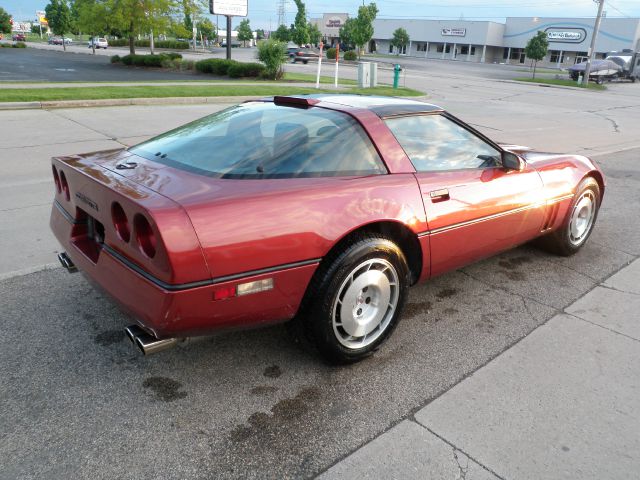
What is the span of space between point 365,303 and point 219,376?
870mm

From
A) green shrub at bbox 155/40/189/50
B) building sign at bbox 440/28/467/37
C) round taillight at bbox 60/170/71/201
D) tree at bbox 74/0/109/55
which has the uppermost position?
building sign at bbox 440/28/467/37

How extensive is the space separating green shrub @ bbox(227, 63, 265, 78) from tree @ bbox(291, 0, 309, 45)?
5282 cm

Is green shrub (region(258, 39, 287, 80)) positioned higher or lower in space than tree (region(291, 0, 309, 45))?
lower

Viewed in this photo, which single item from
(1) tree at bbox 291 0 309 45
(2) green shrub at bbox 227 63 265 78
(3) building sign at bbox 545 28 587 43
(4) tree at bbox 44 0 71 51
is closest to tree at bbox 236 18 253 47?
(1) tree at bbox 291 0 309 45

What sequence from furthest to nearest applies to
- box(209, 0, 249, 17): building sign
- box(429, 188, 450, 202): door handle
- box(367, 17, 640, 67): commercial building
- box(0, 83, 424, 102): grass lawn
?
box(367, 17, 640, 67): commercial building < box(209, 0, 249, 17): building sign < box(0, 83, 424, 102): grass lawn < box(429, 188, 450, 202): door handle

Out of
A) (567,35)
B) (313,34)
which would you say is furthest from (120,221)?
(313,34)

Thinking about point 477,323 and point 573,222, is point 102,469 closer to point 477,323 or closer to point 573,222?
point 477,323

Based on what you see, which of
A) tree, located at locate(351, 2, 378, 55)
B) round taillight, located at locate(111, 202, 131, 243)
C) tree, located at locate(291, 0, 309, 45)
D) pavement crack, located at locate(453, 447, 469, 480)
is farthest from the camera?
tree, located at locate(291, 0, 309, 45)

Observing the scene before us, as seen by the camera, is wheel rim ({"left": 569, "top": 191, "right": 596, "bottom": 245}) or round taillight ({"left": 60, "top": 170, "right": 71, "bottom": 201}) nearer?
round taillight ({"left": 60, "top": 170, "right": 71, "bottom": 201})

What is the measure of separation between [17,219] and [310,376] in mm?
3640

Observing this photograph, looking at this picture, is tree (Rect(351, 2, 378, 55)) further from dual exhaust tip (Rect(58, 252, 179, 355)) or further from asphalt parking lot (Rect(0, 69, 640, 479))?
dual exhaust tip (Rect(58, 252, 179, 355))

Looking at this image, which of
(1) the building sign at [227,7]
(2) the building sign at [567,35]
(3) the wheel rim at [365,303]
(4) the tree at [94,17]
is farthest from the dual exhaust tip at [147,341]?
(2) the building sign at [567,35]

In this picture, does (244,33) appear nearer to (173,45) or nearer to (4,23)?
(173,45)

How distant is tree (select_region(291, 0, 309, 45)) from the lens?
7138cm
